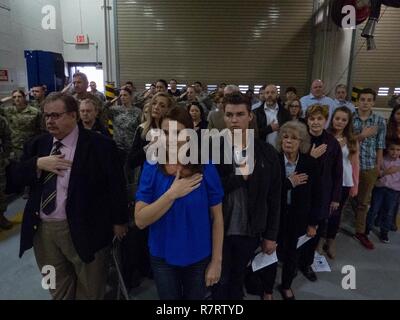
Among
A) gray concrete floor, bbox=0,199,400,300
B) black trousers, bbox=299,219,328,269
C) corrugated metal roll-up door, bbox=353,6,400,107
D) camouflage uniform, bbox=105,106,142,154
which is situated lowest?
gray concrete floor, bbox=0,199,400,300

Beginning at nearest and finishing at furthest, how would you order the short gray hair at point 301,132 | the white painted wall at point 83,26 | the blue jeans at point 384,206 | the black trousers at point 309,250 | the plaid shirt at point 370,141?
the short gray hair at point 301,132, the black trousers at point 309,250, the plaid shirt at point 370,141, the blue jeans at point 384,206, the white painted wall at point 83,26

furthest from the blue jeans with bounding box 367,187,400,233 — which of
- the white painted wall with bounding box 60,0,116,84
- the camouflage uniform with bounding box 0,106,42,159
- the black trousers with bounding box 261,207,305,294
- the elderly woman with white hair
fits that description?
the white painted wall with bounding box 60,0,116,84

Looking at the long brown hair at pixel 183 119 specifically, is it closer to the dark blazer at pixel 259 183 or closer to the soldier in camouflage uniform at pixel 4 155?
the dark blazer at pixel 259 183

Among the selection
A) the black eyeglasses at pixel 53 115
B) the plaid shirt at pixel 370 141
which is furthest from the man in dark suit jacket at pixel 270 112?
the black eyeglasses at pixel 53 115

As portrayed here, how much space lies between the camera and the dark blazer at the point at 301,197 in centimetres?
230

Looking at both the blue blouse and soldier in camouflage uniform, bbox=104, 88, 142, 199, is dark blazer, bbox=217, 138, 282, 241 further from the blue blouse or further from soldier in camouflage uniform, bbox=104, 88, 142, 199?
Answer: soldier in camouflage uniform, bbox=104, 88, 142, 199

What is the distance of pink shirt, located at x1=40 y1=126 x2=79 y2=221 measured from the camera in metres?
1.77

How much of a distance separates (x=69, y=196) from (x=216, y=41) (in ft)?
25.6

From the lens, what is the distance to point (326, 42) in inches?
282

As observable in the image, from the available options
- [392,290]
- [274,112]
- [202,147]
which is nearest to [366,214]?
[392,290]

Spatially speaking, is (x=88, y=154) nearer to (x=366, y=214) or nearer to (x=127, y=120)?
(x=127, y=120)

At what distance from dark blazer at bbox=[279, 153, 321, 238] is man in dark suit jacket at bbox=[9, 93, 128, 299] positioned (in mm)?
1218

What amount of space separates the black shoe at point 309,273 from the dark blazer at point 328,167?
594 millimetres

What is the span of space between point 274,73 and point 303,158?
688cm
